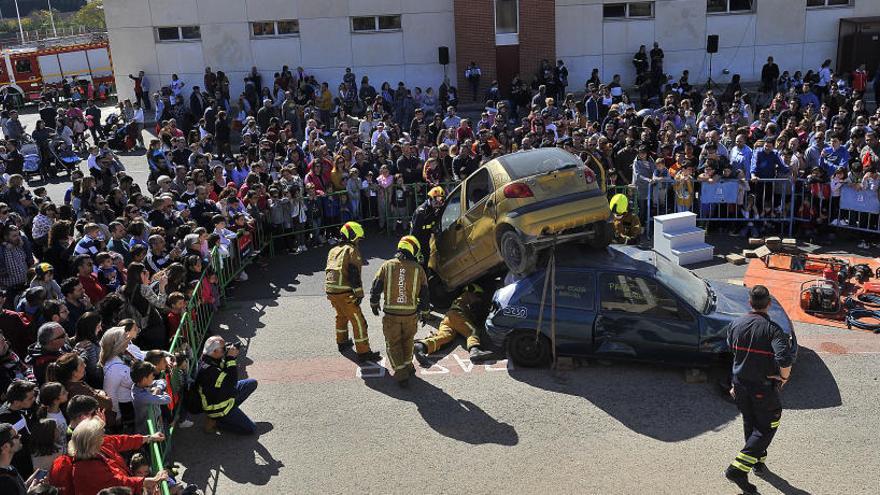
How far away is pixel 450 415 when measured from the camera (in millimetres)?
9250

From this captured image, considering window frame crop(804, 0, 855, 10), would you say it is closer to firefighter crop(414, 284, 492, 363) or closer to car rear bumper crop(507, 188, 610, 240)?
car rear bumper crop(507, 188, 610, 240)

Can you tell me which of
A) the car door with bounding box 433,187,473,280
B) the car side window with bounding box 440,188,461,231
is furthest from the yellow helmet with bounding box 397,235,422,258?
the car side window with bounding box 440,188,461,231

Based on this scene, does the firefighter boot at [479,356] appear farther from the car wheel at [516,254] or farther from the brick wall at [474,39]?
the brick wall at [474,39]

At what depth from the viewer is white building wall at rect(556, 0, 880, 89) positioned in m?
27.0

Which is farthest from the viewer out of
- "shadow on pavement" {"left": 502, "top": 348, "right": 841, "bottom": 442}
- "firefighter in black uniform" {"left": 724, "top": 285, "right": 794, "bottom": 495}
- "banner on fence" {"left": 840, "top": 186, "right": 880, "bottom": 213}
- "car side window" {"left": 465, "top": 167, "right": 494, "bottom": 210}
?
"banner on fence" {"left": 840, "top": 186, "right": 880, "bottom": 213}

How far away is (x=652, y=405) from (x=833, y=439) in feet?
6.19

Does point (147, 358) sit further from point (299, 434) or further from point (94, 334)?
point (299, 434)

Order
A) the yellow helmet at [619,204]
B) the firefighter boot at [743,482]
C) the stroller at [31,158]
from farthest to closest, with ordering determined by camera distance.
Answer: the stroller at [31,158]
the yellow helmet at [619,204]
the firefighter boot at [743,482]

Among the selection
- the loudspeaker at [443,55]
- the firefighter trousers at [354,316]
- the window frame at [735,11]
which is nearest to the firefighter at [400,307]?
the firefighter trousers at [354,316]

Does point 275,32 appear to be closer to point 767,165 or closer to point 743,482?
point 767,165

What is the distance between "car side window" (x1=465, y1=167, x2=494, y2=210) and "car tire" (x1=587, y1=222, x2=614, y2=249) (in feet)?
5.06

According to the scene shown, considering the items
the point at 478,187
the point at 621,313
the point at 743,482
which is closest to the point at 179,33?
the point at 478,187

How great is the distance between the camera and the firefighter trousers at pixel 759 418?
7430mm

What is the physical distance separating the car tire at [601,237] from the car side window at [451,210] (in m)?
2.16
